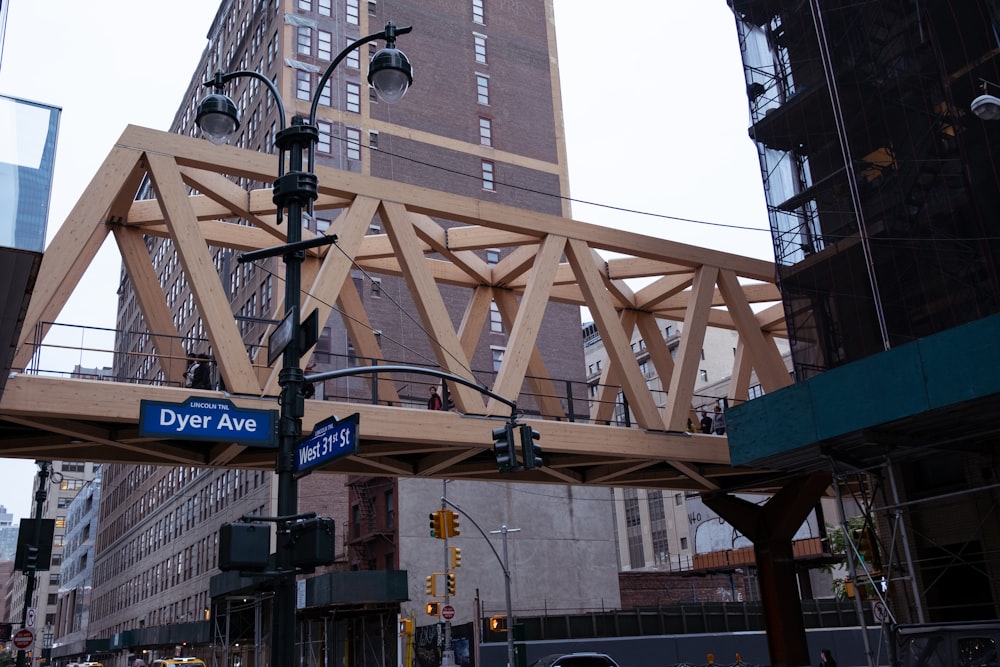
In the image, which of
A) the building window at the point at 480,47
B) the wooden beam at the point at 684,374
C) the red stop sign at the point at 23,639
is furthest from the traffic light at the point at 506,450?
the building window at the point at 480,47

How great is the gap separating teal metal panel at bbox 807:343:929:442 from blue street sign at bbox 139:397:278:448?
10961 millimetres

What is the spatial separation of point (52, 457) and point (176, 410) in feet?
33.7

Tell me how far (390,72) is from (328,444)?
5170 millimetres

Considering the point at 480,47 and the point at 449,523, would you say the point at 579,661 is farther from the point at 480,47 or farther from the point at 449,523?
the point at 480,47

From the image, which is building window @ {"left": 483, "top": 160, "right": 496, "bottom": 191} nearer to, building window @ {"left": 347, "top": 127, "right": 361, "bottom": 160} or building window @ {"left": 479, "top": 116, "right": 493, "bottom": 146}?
building window @ {"left": 479, "top": 116, "right": 493, "bottom": 146}

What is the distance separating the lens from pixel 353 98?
2670 inches

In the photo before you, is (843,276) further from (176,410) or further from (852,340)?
(176,410)

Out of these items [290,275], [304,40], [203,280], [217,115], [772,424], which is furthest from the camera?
[304,40]

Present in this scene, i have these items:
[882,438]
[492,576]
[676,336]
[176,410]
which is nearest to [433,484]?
[492,576]

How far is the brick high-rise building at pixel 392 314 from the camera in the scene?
5322 centimetres

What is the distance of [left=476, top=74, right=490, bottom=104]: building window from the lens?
2896 inches

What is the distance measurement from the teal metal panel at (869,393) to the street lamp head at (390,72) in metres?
9.96

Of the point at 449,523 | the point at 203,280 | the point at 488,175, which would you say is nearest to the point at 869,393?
the point at 203,280

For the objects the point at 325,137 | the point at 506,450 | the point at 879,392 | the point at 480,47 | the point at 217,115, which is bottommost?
the point at 506,450
